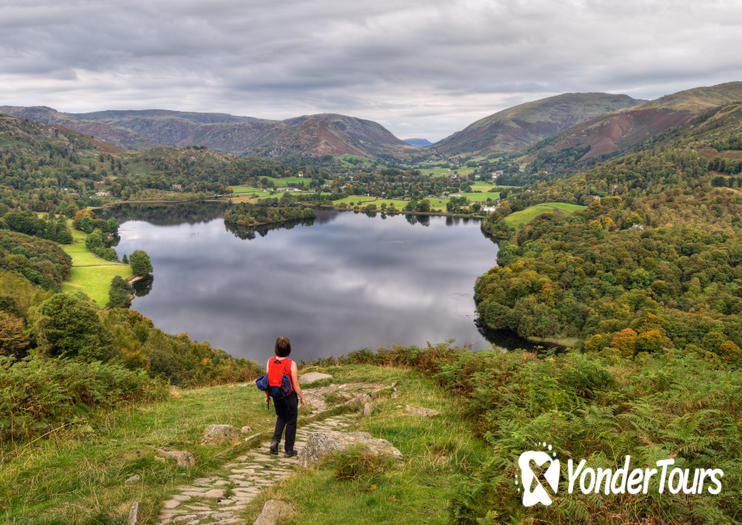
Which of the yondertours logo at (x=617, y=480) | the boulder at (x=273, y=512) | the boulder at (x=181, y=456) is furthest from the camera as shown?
the boulder at (x=181, y=456)

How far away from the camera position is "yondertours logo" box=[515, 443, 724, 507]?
5.15 m

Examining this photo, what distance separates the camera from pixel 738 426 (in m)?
6.89

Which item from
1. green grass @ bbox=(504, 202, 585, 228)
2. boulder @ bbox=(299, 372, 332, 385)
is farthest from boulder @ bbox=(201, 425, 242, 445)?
green grass @ bbox=(504, 202, 585, 228)

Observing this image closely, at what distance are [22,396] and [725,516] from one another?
13.2m

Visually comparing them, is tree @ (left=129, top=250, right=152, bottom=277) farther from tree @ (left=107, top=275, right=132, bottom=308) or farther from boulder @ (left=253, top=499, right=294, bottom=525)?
boulder @ (left=253, top=499, right=294, bottom=525)

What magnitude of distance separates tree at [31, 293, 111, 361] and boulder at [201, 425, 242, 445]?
21410mm

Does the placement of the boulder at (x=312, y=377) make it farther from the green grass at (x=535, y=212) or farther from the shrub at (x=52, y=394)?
the green grass at (x=535, y=212)

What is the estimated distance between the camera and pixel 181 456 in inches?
307

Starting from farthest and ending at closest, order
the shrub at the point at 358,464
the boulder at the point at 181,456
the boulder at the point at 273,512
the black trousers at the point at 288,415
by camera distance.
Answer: the black trousers at the point at 288,415
the boulder at the point at 181,456
the shrub at the point at 358,464
the boulder at the point at 273,512

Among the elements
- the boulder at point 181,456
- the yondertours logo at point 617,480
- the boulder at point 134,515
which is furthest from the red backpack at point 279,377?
the yondertours logo at point 617,480

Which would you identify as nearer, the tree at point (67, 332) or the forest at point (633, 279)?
the tree at point (67, 332)

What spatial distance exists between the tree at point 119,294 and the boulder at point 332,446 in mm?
85853

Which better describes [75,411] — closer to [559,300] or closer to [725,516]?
[725,516]

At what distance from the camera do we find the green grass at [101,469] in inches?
220
